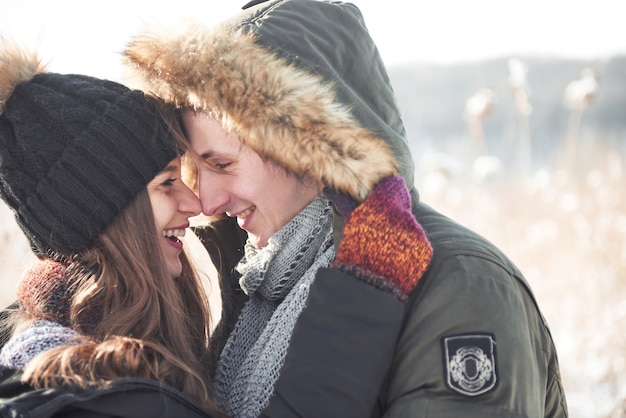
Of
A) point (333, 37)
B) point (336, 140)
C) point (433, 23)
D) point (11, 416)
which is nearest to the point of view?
point (11, 416)

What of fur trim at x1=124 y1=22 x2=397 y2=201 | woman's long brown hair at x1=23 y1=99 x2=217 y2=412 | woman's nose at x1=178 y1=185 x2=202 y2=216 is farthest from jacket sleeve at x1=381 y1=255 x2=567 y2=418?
woman's nose at x1=178 y1=185 x2=202 y2=216

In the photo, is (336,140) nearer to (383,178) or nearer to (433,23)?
(383,178)

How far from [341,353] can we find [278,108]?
68 centimetres

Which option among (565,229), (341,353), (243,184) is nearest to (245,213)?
(243,184)

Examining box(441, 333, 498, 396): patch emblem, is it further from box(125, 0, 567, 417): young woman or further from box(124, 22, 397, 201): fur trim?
box(124, 22, 397, 201): fur trim

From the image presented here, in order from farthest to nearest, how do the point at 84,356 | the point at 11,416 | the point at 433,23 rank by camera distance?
the point at 433,23 < the point at 84,356 < the point at 11,416

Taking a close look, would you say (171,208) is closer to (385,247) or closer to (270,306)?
(270,306)

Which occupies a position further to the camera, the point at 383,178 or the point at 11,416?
the point at 383,178

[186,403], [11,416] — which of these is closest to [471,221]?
[186,403]

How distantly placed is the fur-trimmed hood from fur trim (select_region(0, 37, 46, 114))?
31 cm

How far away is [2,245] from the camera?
3.96 meters

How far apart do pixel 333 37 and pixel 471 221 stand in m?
3.23

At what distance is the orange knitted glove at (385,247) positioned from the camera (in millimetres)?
1795

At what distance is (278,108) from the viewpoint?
1.96m
